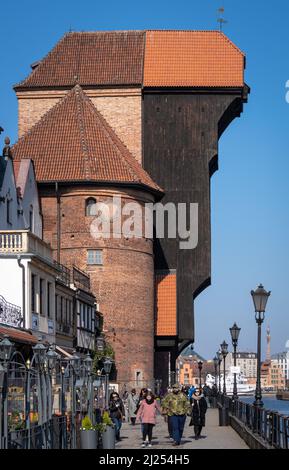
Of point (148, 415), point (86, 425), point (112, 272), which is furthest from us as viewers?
point (112, 272)

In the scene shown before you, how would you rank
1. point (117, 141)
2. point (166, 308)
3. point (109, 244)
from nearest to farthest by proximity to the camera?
point (109, 244) → point (166, 308) → point (117, 141)

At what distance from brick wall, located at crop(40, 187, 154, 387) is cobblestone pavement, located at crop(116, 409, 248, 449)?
62.4 ft

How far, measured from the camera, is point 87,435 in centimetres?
2597

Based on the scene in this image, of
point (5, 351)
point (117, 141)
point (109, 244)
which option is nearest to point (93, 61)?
point (117, 141)

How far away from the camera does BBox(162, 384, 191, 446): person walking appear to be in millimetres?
30719

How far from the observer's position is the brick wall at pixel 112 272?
64125 millimetres

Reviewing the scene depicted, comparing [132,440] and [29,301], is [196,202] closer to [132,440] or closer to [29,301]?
[29,301]

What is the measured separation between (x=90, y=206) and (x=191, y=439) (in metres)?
31.1

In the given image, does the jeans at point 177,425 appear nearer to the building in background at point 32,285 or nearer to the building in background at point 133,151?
the building in background at point 32,285

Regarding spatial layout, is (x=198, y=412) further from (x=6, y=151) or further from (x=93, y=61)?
(x=93, y=61)

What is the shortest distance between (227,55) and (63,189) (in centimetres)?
1576

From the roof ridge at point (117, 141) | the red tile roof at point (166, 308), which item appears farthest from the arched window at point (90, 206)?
the red tile roof at point (166, 308)

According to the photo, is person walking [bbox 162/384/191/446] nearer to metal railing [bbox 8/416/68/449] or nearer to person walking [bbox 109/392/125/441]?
person walking [bbox 109/392/125/441]

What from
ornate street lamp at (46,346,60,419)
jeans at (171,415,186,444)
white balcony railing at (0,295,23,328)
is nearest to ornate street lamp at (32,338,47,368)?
ornate street lamp at (46,346,60,419)
